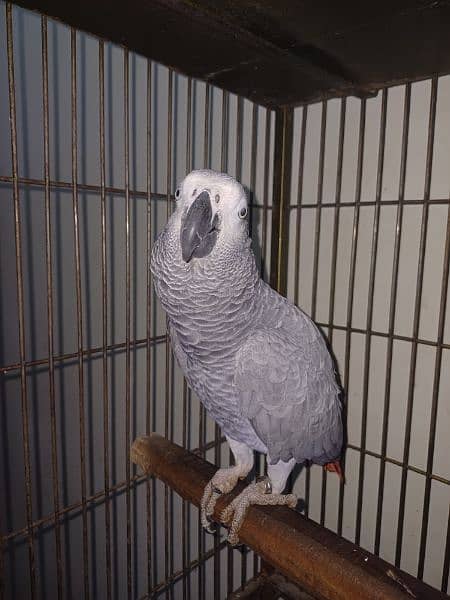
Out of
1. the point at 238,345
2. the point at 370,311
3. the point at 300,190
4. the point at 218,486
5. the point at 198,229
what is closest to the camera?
the point at 198,229

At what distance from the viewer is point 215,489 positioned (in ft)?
3.47

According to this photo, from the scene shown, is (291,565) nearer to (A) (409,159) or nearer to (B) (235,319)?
(B) (235,319)

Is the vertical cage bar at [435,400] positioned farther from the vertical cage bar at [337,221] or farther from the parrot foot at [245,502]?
the parrot foot at [245,502]

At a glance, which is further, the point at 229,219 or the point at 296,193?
the point at 296,193

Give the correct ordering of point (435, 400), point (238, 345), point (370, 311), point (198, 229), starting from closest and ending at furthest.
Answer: point (198, 229), point (238, 345), point (435, 400), point (370, 311)

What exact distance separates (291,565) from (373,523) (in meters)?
0.82

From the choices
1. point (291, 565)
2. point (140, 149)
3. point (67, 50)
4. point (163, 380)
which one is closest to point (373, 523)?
point (291, 565)

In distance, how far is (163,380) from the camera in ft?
4.94

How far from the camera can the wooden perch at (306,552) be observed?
691 millimetres

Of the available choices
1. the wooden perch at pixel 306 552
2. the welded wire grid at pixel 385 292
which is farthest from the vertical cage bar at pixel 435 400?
the wooden perch at pixel 306 552

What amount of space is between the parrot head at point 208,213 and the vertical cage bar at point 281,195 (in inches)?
25.6

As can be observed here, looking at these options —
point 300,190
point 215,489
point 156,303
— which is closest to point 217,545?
point 215,489

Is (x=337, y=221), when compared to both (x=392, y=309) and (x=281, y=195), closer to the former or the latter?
(x=281, y=195)

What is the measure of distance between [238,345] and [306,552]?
45cm
